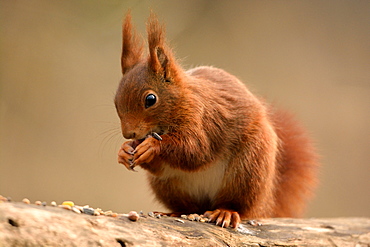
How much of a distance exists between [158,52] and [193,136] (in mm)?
378

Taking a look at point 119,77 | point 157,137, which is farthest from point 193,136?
point 119,77

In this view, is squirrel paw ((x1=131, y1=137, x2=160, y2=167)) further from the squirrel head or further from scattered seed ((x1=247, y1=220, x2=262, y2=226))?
scattered seed ((x1=247, y1=220, x2=262, y2=226))

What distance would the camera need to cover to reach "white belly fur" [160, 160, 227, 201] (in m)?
1.87

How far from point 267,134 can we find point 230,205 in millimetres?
353

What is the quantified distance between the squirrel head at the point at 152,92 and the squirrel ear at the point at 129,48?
55mm

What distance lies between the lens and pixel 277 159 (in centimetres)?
223

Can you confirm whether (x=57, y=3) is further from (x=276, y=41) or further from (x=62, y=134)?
(x=276, y=41)

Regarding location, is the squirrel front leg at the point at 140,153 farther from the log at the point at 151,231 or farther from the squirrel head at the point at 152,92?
the log at the point at 151,231

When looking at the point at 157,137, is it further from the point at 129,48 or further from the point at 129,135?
the point at 129,48

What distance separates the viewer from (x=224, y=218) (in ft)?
5.63

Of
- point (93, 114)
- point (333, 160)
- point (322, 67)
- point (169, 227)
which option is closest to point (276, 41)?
point (322, 67)

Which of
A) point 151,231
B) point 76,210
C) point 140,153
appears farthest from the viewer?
point 140,153

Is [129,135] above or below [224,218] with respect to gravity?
above

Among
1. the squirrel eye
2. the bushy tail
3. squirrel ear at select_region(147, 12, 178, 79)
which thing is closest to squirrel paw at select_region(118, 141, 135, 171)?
the squirrel eye
